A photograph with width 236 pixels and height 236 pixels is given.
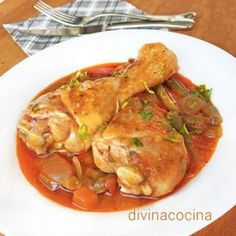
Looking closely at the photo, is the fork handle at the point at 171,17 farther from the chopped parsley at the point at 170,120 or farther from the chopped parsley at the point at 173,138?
the chopped parsley at the point at 173,138

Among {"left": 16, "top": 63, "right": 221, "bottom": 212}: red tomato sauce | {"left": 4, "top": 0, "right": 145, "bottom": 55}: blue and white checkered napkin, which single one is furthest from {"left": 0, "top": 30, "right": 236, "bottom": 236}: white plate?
{"left": 4, "top": 0, "right": 145, "bottom": 55}: blue and white checkered napkin

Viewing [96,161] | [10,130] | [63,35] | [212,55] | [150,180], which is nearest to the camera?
[150,180]

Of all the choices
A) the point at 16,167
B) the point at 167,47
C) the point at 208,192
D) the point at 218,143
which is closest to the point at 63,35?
the point at 167,47

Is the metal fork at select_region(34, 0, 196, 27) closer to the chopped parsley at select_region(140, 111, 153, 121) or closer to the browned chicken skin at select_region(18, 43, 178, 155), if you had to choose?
→ the browned chicken skin at select_region(18, 43, 178, 155)

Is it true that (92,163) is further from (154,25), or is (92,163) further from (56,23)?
(56,23)

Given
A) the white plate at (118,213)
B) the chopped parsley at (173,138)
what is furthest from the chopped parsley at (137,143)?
the white plate at (118,213)

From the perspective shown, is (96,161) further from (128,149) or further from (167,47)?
(167,47)

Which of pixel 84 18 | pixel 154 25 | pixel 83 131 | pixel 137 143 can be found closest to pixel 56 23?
pixel 84 18
